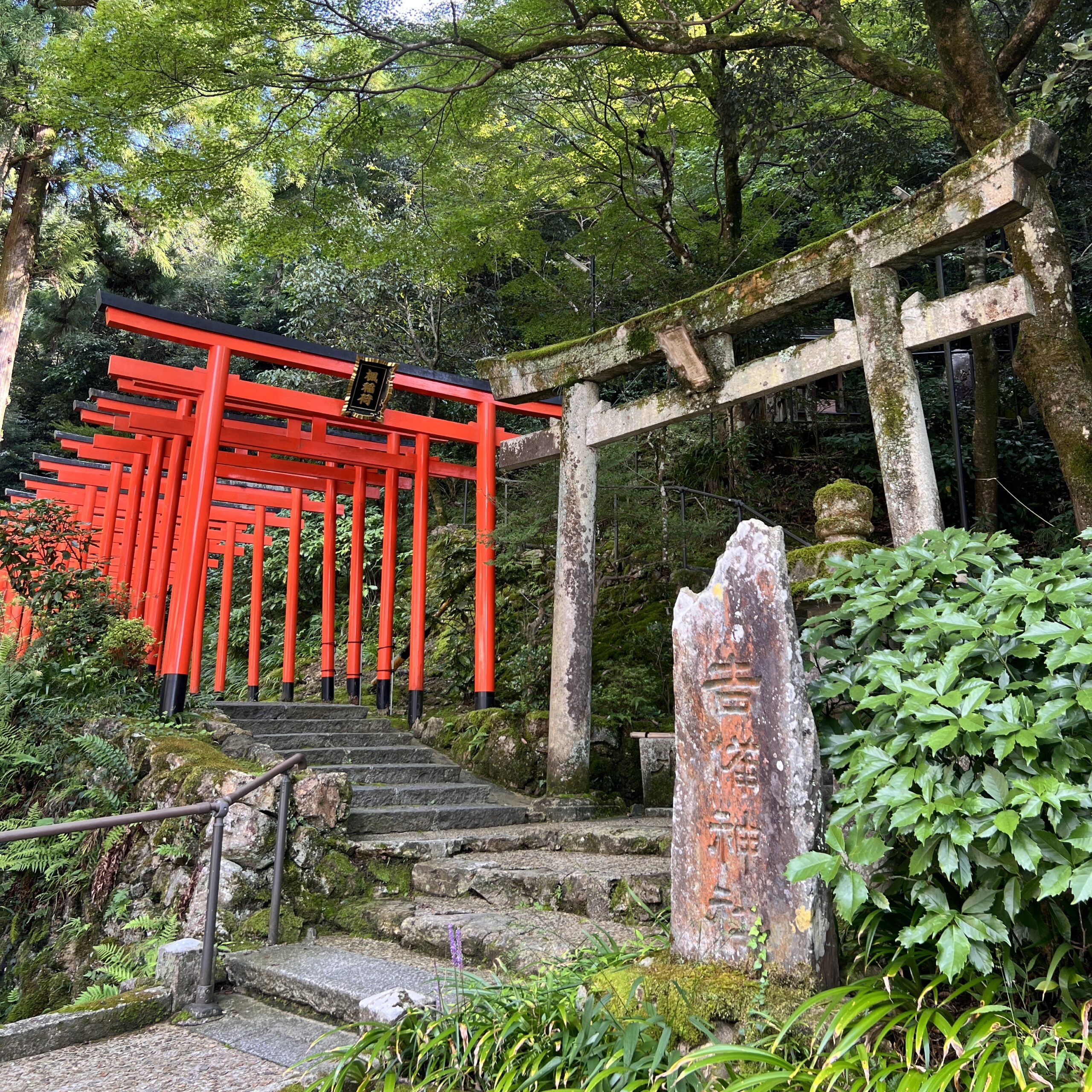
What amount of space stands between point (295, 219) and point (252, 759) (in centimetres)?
563

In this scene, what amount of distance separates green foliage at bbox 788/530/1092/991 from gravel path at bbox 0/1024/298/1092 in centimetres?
211

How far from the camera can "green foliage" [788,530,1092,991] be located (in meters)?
2.09

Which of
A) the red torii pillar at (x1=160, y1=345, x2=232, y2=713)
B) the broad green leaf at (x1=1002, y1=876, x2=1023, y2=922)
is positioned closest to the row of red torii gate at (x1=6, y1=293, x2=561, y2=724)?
the red torii pillar at (x1=160, y1=345, x2=232, y2=713)

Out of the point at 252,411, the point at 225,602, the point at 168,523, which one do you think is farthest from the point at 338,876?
the point at 225,602

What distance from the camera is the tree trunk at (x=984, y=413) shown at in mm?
8602

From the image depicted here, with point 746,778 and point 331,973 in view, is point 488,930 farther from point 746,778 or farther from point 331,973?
point 746,778

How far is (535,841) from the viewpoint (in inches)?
224

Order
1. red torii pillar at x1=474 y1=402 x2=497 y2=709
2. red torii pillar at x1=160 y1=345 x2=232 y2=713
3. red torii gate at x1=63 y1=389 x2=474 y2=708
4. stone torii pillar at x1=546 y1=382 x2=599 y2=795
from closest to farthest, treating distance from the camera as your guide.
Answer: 1. stone torii pillar at x1=546 y1=382 x2=599 y2=795
2. red torii pillar at x1=160 y1=345 x2=232 y2=713
3. red torii pillar at x1=474 y1=402 x2=497 y2=709
4. red torii gate at x1=63 y1=389 x2=474 y2=708

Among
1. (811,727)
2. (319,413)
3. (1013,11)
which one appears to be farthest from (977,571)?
(1013,11)

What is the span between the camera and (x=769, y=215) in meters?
11.9

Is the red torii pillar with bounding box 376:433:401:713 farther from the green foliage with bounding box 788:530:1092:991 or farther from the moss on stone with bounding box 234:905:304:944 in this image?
the green foliage with bounding box 788:530:1092:991

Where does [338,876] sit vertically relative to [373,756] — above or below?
below

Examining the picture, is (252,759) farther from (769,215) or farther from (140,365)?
(769,215)

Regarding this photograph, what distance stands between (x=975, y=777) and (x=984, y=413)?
25.7ft
